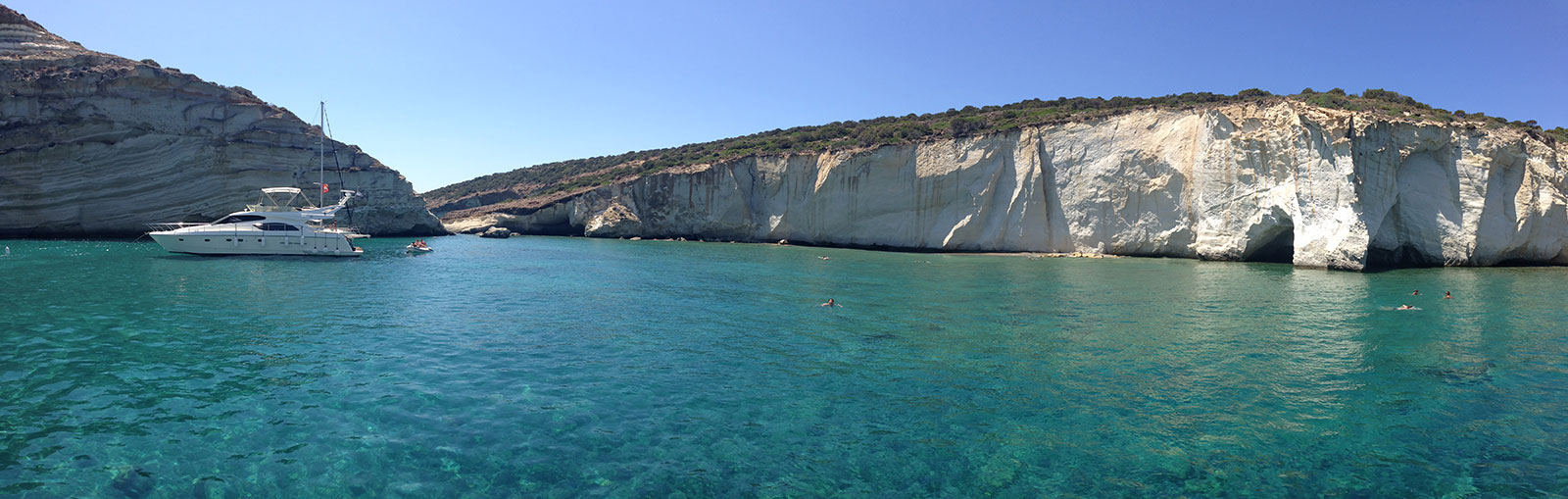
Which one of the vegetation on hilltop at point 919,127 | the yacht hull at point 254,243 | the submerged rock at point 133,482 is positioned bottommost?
the submerged rock at point 133,482

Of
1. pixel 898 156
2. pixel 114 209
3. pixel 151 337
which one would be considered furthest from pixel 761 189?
pixel 151 337

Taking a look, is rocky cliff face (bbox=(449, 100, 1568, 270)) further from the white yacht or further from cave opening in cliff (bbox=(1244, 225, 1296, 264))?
the white yacht

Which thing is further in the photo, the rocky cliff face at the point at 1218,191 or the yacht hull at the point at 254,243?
the rocky cliff face at the point at 1218,191

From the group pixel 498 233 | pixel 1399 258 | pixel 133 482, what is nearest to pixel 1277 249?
pixel 1399 258

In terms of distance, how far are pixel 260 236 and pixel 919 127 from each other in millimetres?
48783

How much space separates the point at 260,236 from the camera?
35438 mm

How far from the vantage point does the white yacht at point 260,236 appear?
34062 mm

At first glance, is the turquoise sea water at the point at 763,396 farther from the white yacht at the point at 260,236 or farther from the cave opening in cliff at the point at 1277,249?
the cave opening in cliff at the point at 1277,249

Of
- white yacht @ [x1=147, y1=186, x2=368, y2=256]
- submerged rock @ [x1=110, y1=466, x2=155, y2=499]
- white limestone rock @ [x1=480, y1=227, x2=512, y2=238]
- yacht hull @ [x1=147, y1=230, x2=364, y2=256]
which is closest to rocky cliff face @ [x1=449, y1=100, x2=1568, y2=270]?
white limestone rock @ [x1=480, y1=227, x2=512, y2=238]

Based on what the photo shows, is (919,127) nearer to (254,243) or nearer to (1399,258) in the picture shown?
(1399,258)

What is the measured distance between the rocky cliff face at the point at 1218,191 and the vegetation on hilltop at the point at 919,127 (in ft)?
6.84

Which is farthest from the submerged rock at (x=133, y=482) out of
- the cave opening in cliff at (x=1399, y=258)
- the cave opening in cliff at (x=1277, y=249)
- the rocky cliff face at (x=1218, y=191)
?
the cave opening in cliff at (x=1399, y=258)

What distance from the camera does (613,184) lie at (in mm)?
73188

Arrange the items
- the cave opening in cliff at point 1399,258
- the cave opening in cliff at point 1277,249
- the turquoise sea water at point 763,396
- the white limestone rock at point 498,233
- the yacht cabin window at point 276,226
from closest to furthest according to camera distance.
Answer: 1. the turquoise sea water at point 763,396
2. the yacht cabin window at point 276,226
3. the cave opening in cliff at point 1399,258
4. the cave opening in cliff at point 1277,249
5. the white limestone rock at point 498,233
